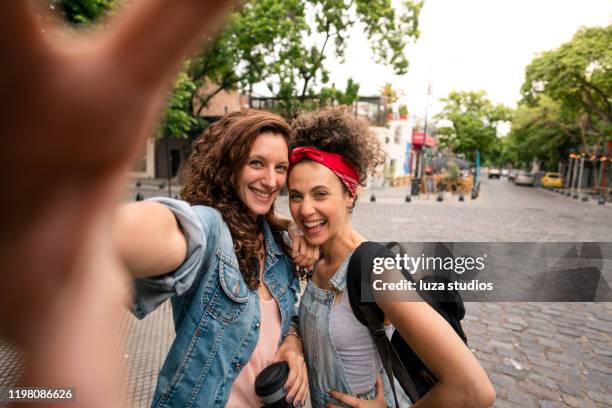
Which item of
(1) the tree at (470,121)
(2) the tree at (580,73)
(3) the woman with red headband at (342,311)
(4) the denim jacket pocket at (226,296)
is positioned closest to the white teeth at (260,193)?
(3) the woman with red headband at (342,311)

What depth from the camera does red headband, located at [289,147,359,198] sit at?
1.88 m

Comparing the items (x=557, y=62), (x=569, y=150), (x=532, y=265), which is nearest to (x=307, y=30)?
(x=557, y=62)

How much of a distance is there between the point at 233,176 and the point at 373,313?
936mm

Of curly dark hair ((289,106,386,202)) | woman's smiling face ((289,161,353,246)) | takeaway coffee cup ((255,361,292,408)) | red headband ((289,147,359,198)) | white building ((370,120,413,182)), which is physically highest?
white building ((370,120,413,182))

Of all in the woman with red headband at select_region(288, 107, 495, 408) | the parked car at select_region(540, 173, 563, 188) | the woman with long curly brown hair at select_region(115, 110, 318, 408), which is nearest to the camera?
the woman with long curly brown hair at select_region(115, 110, 318, 408)

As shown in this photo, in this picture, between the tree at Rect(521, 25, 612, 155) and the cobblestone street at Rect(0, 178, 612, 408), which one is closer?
the cobblestone street at Rect(0, 178, 612, 408)

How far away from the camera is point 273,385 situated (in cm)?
153

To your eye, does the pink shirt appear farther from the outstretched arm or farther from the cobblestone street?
the outstretched arm

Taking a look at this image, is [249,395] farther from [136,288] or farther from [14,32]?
[14,32]

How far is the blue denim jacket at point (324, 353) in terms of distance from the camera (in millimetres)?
1692

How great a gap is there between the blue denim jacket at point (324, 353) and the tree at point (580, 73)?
20.6 m

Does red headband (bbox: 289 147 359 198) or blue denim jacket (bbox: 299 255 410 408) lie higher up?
red headband (bbox: 289 147 359 198)

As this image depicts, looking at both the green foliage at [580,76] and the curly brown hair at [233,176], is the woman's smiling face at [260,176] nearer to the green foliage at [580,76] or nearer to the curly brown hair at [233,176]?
the curly brown hair at [233,176]

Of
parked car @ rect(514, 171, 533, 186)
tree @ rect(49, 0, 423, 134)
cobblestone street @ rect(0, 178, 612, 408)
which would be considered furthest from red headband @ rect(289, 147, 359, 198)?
parked car @ rect(514, 171, 533, 186)
